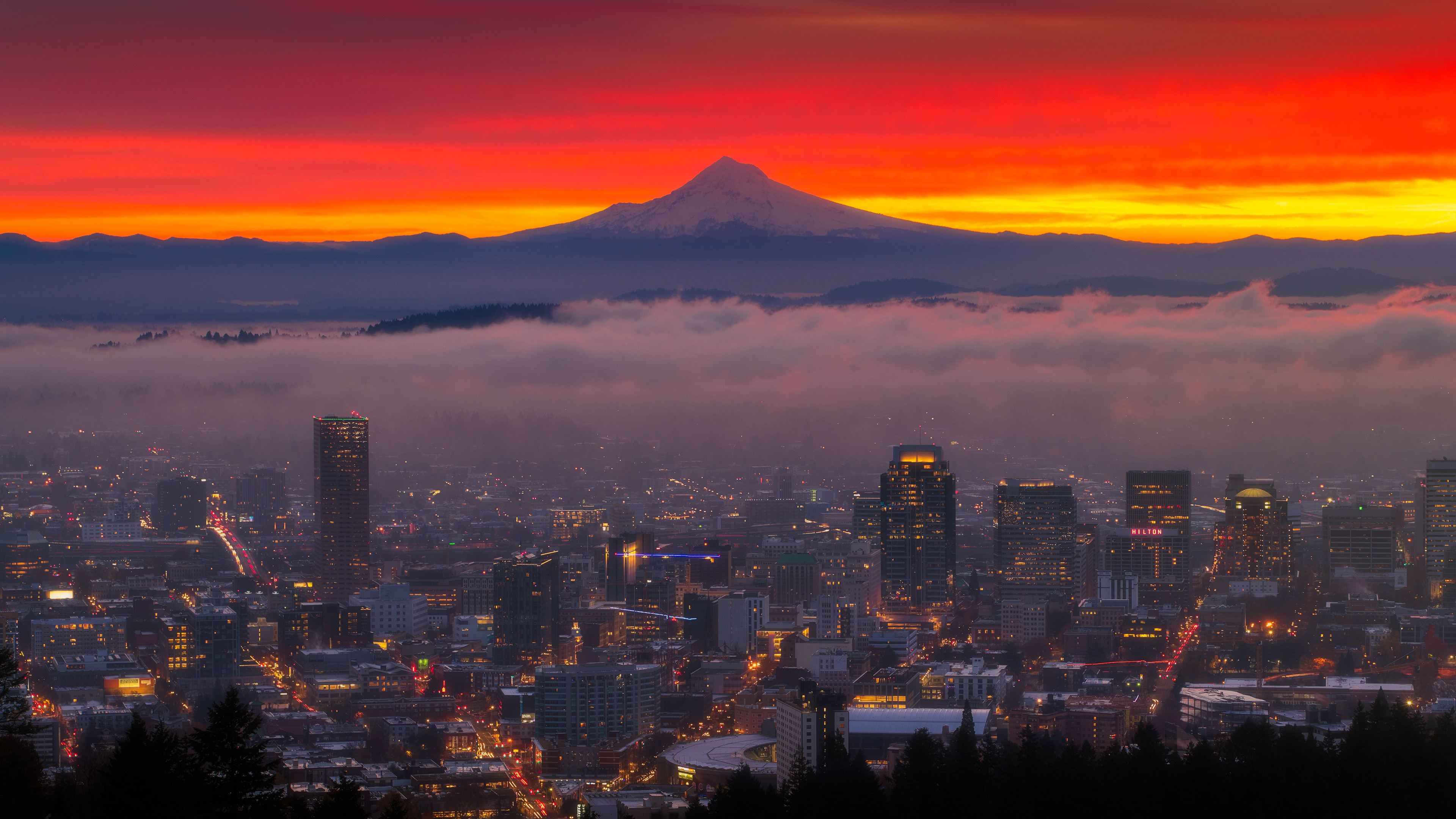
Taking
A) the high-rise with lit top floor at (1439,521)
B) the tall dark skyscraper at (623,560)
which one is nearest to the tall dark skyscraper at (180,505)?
the tall dark skyscraper at (623,560)

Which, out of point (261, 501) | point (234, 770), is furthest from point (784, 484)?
point (234, 770)

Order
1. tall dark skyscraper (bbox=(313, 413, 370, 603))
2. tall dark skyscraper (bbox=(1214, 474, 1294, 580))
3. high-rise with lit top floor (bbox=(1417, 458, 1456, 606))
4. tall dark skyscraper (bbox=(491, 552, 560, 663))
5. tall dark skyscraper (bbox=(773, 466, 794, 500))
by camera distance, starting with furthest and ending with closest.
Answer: tall dark skyscraper (bbox=(773, 466, 794, 500)) → tall dark skyscraper (bbox=(313, 413, 370, 603)) → tall dark skyscraper (bbox=(1214, 474, 1294, 580)) → high-rise with lit top floor (bbox=(1417, 458, 1456, 606)) → tall dark skyscraper (bbox=(491, 552, 560, 663))

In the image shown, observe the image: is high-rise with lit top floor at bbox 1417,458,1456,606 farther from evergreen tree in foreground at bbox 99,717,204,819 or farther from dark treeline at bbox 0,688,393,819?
evergreen tree in foreground at bbox 99,717,204,819

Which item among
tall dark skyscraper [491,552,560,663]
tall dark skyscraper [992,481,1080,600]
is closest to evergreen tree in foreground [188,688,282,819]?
tall dark skyscraper [491,552,560,663]

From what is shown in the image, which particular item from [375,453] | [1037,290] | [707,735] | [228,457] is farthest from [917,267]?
[707,735]

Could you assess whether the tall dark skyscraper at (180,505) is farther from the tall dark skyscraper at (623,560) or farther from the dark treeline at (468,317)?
the tall dark skyscraper at (623,560)

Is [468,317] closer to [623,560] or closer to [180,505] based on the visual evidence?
[180,505]
